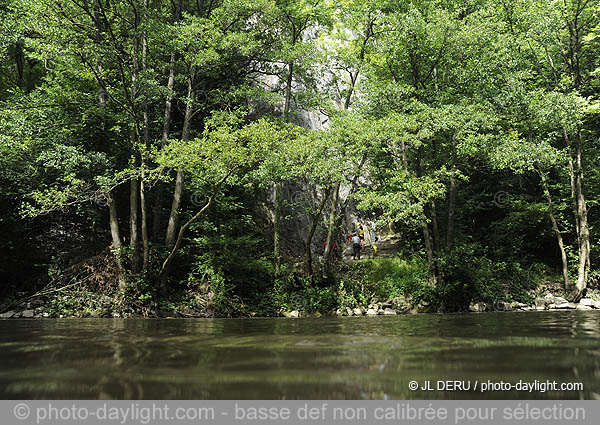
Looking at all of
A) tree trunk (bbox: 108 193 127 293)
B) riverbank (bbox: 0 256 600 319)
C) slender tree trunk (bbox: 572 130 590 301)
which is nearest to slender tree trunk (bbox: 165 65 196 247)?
tree trunk (bbox: 108 193 127 293)

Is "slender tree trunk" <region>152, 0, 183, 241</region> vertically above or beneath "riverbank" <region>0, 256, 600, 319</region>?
above

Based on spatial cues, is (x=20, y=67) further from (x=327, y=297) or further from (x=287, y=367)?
(x=287, y=367)

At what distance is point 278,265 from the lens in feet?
48.4

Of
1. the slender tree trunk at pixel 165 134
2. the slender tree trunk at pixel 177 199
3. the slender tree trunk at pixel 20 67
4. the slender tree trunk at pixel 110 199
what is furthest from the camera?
the slender tree trunk at pixel 20 67

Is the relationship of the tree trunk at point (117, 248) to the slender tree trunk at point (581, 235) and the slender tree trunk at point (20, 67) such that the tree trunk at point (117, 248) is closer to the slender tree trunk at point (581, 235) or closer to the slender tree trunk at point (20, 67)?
the slender tree trunk at point (20, 67)

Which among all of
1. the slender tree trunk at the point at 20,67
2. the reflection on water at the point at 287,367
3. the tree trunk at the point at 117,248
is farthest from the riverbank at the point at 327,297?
the slender tree trunk at the point at 20,67

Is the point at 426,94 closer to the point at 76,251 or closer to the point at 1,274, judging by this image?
the point at 76,251

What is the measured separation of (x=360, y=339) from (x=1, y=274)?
1343cm

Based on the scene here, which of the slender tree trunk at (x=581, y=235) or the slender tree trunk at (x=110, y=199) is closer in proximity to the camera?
the slender tree trunk at (x=110, y=199)

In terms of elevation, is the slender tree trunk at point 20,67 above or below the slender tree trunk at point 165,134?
above

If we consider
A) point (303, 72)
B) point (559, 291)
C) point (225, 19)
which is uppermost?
point (225, 19)

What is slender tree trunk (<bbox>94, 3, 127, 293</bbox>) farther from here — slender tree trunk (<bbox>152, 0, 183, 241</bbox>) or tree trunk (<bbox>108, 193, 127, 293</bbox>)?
slender tree trunk (<bbox>152, 0, 183, 241</bbox>)
